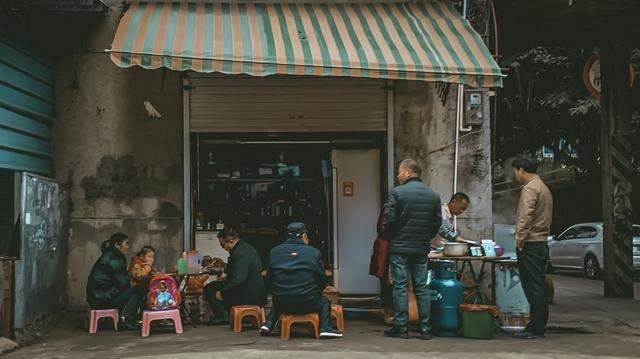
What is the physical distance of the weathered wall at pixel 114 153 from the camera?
10.2 meters

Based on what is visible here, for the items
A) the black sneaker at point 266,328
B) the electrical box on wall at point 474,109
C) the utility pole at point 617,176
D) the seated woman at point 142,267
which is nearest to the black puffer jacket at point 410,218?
the black sneaker at point 266,328

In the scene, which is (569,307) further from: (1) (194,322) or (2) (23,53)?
(2) (23,53)

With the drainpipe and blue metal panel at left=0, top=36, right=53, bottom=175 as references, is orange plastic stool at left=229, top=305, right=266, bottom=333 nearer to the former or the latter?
blue metal panel at left=0, top=36, right=53, bottom=175

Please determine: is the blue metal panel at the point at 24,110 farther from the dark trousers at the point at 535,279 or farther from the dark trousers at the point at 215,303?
the dark trousers at the point at 535,279

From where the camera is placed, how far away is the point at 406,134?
34.3 ft

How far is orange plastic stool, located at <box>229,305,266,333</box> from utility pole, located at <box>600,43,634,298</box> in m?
7.45

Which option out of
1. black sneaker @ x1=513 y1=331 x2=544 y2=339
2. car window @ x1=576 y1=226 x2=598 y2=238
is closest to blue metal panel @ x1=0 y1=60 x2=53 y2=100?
black sneaker @ x1=513 y1=331 x2=544 y2=339

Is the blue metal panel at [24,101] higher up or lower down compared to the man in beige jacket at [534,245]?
higher up

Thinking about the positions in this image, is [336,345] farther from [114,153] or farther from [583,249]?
[583,249]

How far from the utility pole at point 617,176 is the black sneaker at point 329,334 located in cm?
722

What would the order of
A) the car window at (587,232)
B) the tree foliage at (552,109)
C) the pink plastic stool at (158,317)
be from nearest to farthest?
the pink plastic stool at (158,317) < the tree foliage at (552,109) < the car window at (587,232)

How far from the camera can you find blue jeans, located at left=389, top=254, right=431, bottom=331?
7.77 metres

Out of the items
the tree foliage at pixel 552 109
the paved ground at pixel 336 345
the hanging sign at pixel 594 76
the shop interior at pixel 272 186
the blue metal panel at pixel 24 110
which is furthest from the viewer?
the tree foliage at pixel 552 109

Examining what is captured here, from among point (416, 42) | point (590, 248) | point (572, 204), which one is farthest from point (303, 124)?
point (572, 204)
